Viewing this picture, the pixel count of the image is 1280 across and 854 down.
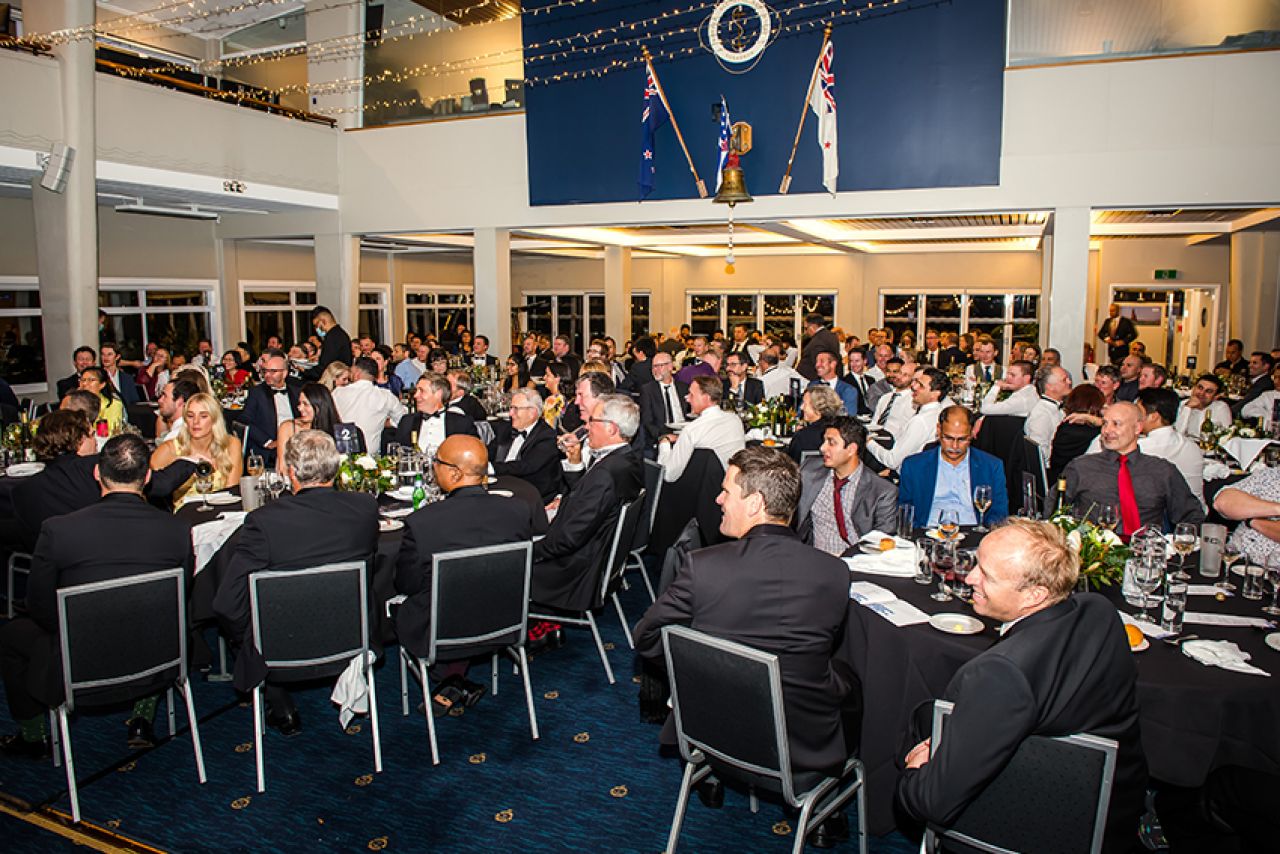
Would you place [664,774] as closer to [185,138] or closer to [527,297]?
[185,138]

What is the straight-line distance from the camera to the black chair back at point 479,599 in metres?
3.66

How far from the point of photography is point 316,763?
3922 millimetres

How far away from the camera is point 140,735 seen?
13.2 ft

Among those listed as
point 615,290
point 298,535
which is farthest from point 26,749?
point 615,290

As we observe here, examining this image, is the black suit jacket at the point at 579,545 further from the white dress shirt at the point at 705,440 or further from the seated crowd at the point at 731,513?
the white dress shirt at the point at 705,440

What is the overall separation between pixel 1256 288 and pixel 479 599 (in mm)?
14714

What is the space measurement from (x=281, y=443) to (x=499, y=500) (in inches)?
125

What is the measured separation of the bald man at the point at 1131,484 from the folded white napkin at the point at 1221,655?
56.5 inches

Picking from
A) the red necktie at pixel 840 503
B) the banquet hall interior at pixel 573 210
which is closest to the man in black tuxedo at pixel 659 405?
the banquet hall interior at pixel 573 210

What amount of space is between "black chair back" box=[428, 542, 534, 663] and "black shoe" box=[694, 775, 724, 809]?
1.08 metres

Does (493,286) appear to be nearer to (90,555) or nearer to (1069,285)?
(1069,285)

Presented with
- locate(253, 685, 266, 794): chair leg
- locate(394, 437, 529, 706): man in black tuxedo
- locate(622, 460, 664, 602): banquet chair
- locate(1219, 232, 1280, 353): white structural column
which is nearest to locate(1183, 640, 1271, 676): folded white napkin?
locate(394, 437, 529, 706): man in black tuxedo

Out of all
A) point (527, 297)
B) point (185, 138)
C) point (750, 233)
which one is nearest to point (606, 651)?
point (185, 138)

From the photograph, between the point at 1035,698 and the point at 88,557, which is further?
the point at 88,557
